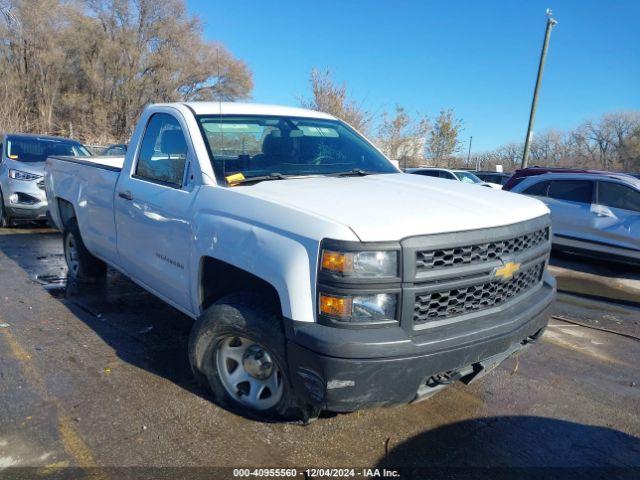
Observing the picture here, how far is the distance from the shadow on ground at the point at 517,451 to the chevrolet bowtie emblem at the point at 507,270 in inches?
39.3

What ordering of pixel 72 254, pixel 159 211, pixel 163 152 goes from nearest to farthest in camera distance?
pixel 159 211 < pixel 163 152 < pixel 72 254

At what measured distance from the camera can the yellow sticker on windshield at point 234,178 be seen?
321 centimetres

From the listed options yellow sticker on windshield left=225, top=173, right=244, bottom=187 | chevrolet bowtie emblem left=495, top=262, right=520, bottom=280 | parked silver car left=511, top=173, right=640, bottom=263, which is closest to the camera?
chevrolet bowtie emblem left=495, top=262, right=520, bottom=280

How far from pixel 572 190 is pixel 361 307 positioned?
807cm

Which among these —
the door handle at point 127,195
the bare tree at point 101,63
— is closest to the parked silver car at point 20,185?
the door handle at point 127,195

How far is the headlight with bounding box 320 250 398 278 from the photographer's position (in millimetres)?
2402

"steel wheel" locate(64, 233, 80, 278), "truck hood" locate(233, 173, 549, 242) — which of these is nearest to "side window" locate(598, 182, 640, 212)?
"truck hood" locate(233, 173, 549, 242)

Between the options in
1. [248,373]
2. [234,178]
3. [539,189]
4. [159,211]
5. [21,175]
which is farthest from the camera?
[539,189]

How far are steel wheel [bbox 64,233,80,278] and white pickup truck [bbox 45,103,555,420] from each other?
2.02 meters

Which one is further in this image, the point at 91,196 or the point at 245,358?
the point at 91,196

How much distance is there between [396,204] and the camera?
2791 mm

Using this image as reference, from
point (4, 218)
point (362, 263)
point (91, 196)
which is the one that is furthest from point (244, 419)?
point (4, 218)

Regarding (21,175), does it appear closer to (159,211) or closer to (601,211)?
(159,211)

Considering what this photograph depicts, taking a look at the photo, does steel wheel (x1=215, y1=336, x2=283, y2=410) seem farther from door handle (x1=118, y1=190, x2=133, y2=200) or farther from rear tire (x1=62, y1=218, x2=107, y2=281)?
rear tire (x1=62, y1=218, x2=107, y2=281)
